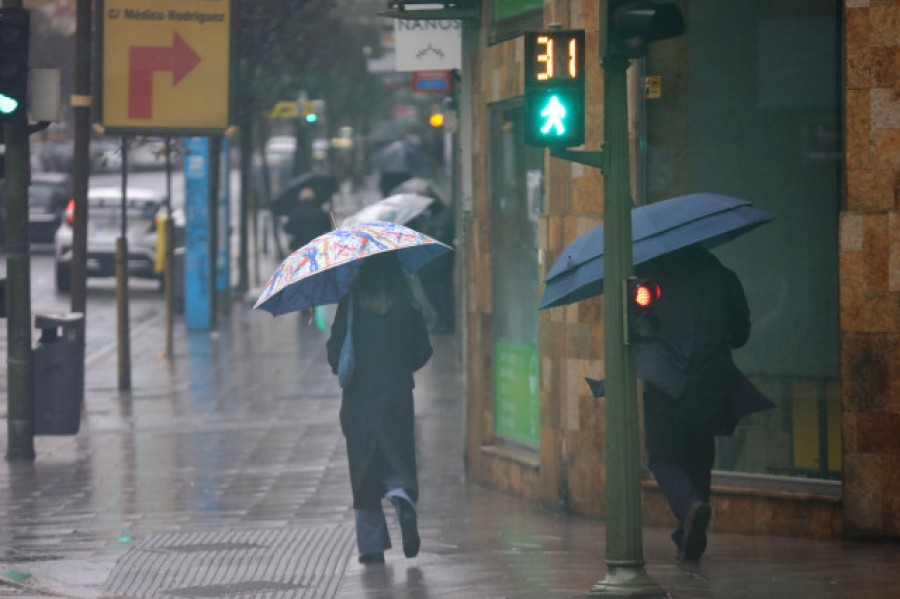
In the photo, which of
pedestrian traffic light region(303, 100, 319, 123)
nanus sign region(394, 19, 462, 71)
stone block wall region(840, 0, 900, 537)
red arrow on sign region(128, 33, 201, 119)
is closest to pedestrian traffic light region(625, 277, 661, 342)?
stone block wall region(840, 0, 900, 537)

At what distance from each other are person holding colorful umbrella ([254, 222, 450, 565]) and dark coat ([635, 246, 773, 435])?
1.27m

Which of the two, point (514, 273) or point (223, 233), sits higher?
point (223, 233)

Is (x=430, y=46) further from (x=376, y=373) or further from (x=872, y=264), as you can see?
(x=872, y=264)

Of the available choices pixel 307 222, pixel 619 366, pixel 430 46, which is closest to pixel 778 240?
pixel 619 366

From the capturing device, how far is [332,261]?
8305 millimetres

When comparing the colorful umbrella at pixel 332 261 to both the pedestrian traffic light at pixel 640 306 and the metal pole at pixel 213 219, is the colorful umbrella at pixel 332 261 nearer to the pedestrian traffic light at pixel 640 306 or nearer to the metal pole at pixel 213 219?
the pedestrian traffic light at pixel 640 306

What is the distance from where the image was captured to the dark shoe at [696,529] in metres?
8.17

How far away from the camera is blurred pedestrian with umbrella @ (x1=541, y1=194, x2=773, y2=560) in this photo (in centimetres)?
814

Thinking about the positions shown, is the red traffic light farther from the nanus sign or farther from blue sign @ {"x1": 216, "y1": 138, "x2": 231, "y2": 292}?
blue sign @ {"x1": 216, "y1": 138, "x2": 231, "y2": 292}

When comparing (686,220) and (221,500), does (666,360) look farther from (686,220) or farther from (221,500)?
(221,500)

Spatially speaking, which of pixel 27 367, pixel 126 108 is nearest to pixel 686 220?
pixel 27 367

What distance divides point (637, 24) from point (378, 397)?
2560 mm

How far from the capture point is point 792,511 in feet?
30.1

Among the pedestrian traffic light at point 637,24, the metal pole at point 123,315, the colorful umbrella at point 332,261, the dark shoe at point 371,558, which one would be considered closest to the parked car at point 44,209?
the metal pole at point 123,315
